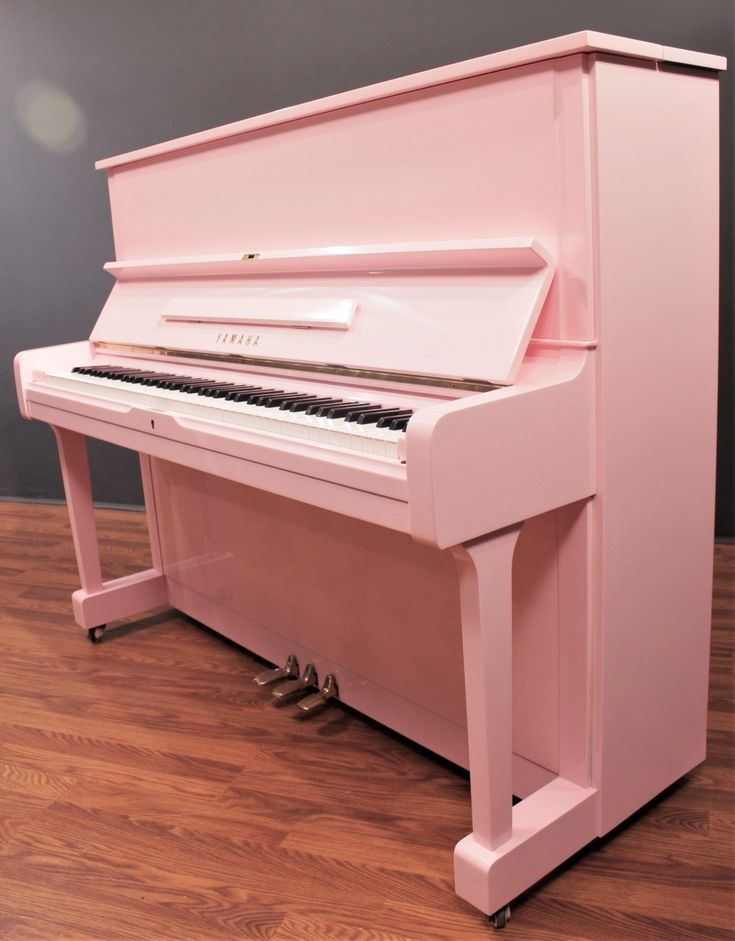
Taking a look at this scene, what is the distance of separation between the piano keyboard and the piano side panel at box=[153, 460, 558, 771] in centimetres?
32

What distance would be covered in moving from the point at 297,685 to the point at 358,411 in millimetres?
866

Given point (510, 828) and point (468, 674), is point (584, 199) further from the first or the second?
point (510, 828)

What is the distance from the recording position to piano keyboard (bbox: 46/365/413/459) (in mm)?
1369

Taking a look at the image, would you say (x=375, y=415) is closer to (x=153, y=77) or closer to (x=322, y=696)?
(x=322, y=696)

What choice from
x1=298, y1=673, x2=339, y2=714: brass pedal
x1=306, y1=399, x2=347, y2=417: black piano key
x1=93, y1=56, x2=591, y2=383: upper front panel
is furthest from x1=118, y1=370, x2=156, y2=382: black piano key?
x1=298, y1=673, x2=339, y2=714: brass pedal

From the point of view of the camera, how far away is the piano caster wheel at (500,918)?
1.40 m

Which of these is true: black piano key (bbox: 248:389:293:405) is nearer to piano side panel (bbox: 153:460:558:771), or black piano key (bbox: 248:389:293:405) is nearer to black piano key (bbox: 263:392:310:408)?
black piano key (bbox: 263:392:310:408)

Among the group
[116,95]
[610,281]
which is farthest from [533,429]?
[116,95]

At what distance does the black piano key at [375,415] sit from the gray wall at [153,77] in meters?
1.71

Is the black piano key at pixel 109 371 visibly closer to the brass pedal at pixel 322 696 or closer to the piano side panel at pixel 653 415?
the brass pedal at pixel 322 696

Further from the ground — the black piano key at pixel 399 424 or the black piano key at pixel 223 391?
the black piano key at pixel 223 391

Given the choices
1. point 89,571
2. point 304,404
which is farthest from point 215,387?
point 89,571

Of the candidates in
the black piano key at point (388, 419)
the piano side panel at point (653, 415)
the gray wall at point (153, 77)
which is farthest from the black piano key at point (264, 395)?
the gray wall at point (153, 77)

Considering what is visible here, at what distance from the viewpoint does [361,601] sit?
1.92 meters
